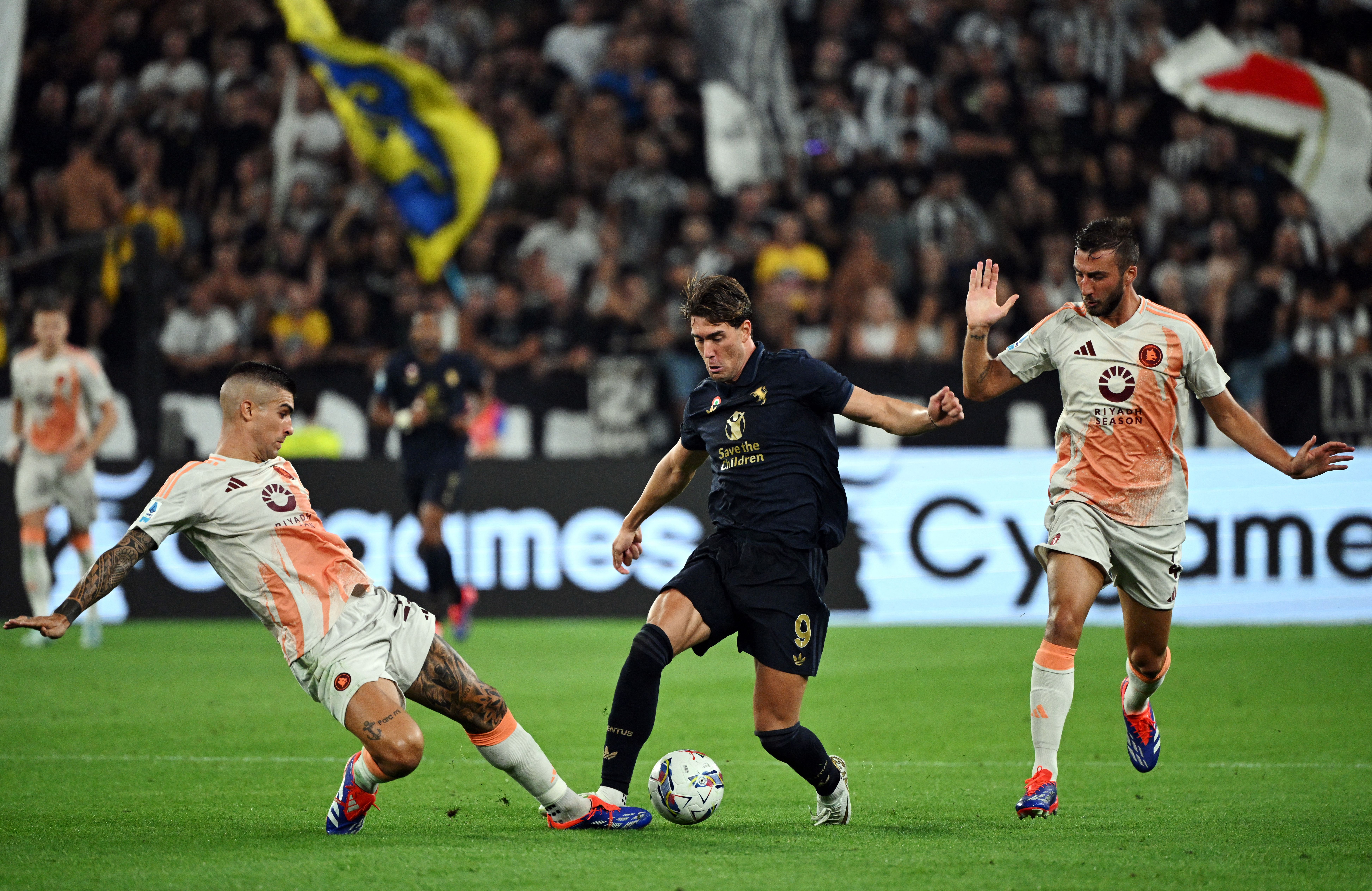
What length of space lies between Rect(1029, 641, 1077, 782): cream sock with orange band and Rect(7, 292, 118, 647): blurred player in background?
8017 mm

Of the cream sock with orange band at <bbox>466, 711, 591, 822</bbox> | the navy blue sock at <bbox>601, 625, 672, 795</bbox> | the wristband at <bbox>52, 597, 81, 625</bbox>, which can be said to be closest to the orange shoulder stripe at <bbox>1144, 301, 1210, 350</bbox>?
the navy blue sock at <bbox>601, 625, 672, 795</bbox>

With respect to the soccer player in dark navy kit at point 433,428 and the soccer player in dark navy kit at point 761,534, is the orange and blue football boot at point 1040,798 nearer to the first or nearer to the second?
the soccer player in dark navy kit at point 761,534

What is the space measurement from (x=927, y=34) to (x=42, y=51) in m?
10.3

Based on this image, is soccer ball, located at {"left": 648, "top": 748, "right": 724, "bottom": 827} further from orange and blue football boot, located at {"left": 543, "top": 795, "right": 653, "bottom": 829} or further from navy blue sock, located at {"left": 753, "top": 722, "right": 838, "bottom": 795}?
navy blue sock, located at {"left": 753, "top": 722, "right": 838, "bottom": 795}

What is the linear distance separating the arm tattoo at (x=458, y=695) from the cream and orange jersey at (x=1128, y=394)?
2403mm

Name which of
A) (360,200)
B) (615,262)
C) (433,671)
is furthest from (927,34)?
(433,671)

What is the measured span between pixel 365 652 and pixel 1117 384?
9.94 feet

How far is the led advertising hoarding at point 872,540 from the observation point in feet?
40.6

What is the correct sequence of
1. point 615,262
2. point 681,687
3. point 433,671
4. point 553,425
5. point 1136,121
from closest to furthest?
point 433,671 < point 681,687 < point 553,425 < point 615,262 < point 1136,121

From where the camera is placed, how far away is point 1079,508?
609cm

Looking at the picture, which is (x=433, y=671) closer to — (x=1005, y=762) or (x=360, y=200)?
(x=1005, y=762)

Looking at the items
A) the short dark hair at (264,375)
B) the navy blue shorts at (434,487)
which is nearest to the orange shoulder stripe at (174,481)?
the short dark hair at (264,375)

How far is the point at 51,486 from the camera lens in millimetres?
11703

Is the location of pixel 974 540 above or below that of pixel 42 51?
below
